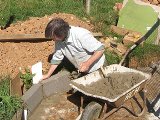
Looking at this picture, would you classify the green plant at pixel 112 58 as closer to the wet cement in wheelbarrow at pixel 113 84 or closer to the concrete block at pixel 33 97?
the wet cement in wheelbarrow at pixel 113 84

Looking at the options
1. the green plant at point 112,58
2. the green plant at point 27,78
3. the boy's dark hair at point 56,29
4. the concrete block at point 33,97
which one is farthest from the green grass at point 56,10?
the boy's dark hair at point 56,29

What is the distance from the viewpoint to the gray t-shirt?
711 cm

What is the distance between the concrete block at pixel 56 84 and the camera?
314 inches

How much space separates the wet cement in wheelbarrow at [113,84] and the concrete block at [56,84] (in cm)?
87

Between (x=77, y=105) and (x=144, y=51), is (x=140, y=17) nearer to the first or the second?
(x=144, y=51)

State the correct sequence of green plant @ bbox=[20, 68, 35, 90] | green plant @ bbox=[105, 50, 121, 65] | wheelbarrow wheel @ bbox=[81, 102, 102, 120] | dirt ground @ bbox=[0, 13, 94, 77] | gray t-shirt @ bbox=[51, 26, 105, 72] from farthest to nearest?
green plant @ bbox=[105, 50, 121, 65], dirt ground @ bbox=[0, 13, 94, 77], green plant @ bbox=[20, 68, 35, 90], gray t-shirt @ bbox=[51, 26, 105, 72], wheelbarrow wheel @ bbox=[81, 102, 102, 120]

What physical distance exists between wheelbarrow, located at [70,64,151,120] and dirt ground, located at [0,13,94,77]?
5.07 feet

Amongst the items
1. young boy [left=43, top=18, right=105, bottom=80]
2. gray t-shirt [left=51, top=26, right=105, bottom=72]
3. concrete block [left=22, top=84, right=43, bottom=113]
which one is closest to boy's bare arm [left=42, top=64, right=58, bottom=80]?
young boy [left=43, top=18, right=105, bottom=80]

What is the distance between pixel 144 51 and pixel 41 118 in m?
2.92

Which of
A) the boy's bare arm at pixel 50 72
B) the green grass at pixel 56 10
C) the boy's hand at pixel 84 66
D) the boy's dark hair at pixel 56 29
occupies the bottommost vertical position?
the green grass at pixel 56 10

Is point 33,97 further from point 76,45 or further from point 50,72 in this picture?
point 76,45

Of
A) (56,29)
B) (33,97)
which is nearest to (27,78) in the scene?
(33,97)

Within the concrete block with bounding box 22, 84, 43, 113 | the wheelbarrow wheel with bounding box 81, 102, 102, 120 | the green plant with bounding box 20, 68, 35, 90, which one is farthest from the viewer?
the green plant with bounding box 20, 68, 35, 90

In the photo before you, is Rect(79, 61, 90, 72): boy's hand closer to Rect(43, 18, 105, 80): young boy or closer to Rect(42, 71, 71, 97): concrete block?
Rect(43, 18, 105, 80): young boy
